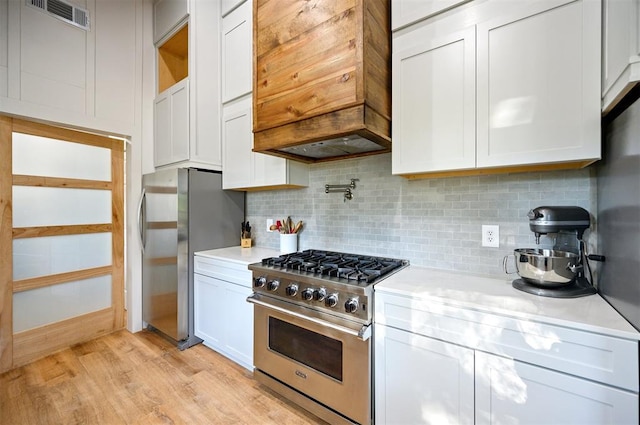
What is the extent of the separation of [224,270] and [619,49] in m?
2.53

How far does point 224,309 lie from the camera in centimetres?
226

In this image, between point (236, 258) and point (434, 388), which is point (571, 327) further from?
point (236, 258)

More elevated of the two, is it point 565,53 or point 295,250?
point 565,53

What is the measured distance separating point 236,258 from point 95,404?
4.20 feet

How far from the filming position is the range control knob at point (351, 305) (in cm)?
144

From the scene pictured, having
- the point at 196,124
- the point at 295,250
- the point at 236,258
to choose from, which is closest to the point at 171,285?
the point at 236,258

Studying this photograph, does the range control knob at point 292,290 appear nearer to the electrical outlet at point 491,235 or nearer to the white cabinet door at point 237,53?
the electrical outlet at point 491,235

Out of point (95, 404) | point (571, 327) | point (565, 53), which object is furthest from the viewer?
point (95, 404)

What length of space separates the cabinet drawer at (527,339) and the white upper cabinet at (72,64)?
3.09m

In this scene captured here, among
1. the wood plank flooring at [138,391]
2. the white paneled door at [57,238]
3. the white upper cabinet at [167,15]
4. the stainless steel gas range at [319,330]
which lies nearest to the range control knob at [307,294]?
the stainless steel gas range at [319,330]

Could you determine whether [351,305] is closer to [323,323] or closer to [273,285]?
[323,323]

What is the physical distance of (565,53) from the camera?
120 centimetres

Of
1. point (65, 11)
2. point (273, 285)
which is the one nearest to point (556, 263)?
point (273, 285)

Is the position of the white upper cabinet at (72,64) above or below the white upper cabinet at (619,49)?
above
